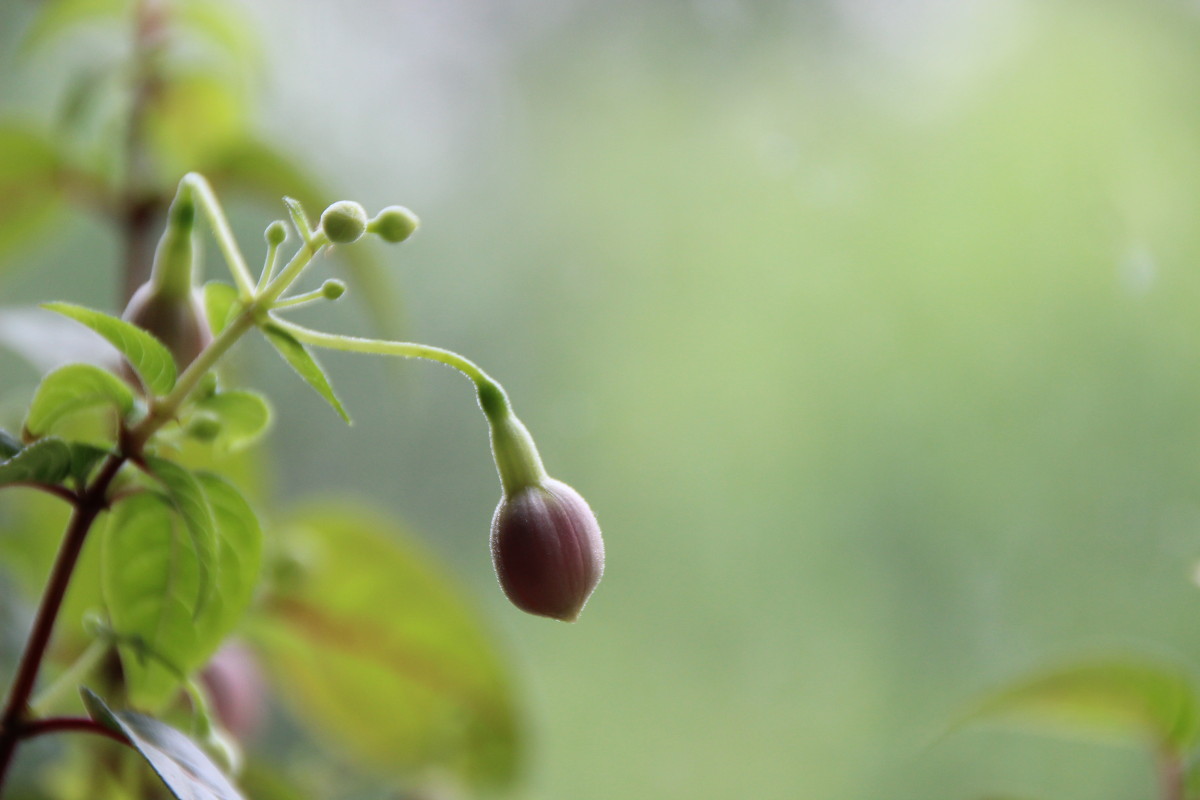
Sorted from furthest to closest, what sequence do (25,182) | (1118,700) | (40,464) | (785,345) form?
1. (785,345)
2. (25,182)
3. (1118,700)
4. (40,464)

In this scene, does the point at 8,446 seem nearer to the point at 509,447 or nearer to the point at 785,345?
the point at 509,447

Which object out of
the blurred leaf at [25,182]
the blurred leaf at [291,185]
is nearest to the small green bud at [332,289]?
the blurred leaf at [291,185]

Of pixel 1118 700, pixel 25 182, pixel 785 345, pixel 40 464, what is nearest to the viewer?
pixel 40 464

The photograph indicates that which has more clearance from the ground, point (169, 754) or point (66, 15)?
point (66, 15)

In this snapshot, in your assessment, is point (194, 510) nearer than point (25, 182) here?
Yes

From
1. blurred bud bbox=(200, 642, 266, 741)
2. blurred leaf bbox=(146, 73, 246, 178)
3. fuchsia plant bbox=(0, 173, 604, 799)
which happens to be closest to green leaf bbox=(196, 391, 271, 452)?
fuchsia plant bbox=(0, 173, 604, 799)

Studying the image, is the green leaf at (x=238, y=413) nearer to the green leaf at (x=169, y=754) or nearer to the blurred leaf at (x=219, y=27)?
the green leaf at (x=169, y=754)

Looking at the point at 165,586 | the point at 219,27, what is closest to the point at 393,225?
the point at 165,586

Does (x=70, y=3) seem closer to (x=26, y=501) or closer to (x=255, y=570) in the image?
(x=26, y=501)
